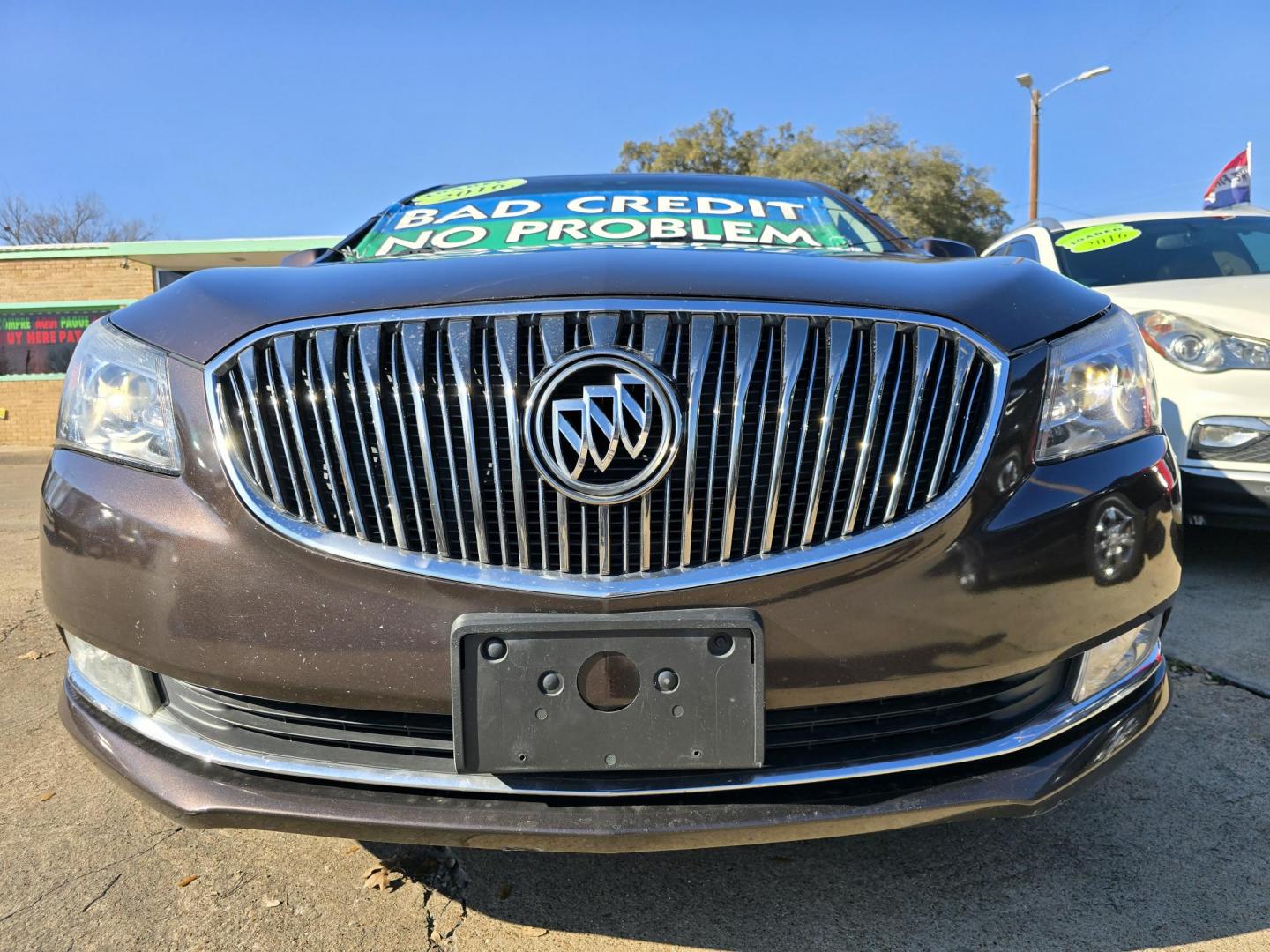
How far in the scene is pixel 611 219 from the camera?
2.53m

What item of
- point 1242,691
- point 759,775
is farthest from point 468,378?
point 1242,691

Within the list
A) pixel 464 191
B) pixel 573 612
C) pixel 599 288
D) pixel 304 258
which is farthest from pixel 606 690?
pixel 464 191

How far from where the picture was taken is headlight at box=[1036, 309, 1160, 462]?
149 centimetres

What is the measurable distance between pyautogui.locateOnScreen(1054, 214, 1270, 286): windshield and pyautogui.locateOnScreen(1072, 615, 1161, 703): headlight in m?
3.06

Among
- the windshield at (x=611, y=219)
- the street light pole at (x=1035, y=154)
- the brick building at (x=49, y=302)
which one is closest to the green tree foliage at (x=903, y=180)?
the street light pole at (x=1035, y=154)

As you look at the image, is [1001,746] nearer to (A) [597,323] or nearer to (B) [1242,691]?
(A) [597,323]

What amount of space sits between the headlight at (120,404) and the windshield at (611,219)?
0.91m

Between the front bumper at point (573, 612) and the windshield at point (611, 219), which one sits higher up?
the windshield at point (611, 219)

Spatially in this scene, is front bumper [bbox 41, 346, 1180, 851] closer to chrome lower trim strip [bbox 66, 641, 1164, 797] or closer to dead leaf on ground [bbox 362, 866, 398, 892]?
chrome lower trim strip [bbox 66, 641, 1164, 797]

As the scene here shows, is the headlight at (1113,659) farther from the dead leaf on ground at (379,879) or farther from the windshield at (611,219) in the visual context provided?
the dead leaf on ground at (379,879)

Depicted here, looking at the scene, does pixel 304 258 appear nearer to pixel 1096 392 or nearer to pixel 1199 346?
pixel 1096 392

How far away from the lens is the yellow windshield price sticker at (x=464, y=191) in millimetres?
2936

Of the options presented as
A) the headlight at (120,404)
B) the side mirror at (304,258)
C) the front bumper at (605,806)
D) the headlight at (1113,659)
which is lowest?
the front bumper at (605,806)

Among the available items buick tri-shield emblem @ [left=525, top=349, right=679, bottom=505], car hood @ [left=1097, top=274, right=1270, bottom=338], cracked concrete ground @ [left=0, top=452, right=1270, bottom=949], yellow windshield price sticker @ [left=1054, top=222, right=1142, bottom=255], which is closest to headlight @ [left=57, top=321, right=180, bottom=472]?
buick tri-shield emblem @ [left=525, top=349, right=679, bottom=505]
